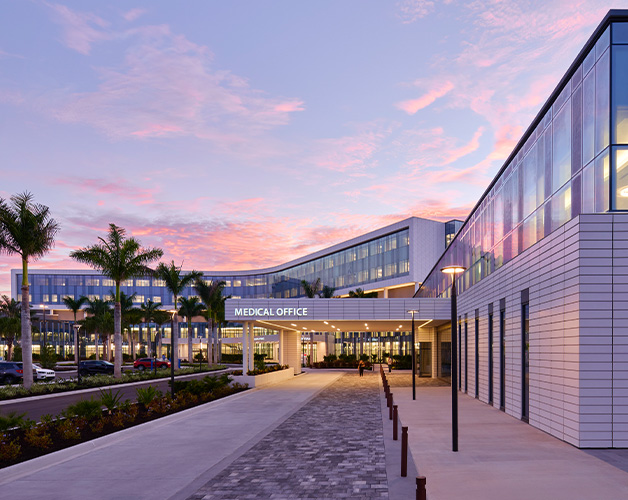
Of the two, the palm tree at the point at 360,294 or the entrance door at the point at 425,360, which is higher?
the palm tree at the point at 360,294

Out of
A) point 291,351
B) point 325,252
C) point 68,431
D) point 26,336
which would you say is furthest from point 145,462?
point 325,252

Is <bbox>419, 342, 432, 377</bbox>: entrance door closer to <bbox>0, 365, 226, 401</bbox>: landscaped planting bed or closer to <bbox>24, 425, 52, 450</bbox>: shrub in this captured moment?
<bbox>0, 365, 226, 401</bbox>: landscaped planting bed

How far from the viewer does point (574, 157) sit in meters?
15.6

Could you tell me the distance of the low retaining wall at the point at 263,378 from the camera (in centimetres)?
3594

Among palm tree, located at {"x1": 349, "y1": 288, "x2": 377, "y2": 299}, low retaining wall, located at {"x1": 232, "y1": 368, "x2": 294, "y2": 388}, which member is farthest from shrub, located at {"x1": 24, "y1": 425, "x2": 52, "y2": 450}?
palm tree, located at {"x1": 349, "y1": 288, "x2": 377, "y2": 299}

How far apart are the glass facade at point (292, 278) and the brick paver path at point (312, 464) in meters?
52.7

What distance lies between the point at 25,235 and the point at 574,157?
2722 cm

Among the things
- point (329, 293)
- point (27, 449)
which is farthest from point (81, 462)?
point (329, 293)

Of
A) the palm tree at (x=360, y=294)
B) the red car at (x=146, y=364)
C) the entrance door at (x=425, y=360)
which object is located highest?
the palm tree at (x=360, y=294)

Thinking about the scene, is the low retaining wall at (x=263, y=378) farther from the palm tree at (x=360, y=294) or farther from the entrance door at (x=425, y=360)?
the palm tree at (x=360, y=294)

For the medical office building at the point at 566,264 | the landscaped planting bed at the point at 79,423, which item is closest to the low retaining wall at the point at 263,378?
the landscaped planting bed at the point at 79,423

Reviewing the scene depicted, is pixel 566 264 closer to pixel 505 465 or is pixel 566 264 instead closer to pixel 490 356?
pixel 505 465

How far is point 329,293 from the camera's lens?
261 ft

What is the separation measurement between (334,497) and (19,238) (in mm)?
27138
